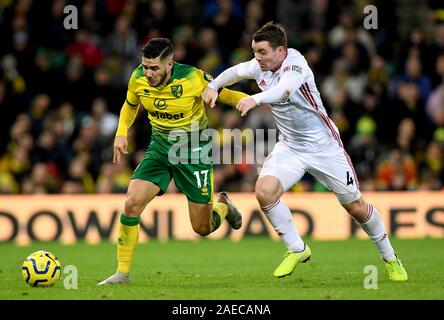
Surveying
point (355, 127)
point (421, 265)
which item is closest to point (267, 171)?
point (421, 265)

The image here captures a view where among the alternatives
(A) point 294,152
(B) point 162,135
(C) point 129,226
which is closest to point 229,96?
(B) point 162,135

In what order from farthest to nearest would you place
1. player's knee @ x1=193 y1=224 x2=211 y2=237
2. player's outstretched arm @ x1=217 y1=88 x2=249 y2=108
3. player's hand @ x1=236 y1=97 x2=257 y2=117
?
player's knee @ x1=193 y1=224 x2=211 y2=237 → player's outstretched arm @ x1=217 y1=88 x2=249 y2=108 → player's hand @ x1=236 y1=97 x2=257 y2=117

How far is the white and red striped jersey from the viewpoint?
30.7 feet

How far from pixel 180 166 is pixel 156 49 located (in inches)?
50.3

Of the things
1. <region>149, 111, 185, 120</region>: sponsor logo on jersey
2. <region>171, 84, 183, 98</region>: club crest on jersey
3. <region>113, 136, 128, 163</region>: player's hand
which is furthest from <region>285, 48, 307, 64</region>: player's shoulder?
<region>113, 136, 128, 163</region>: player's hand

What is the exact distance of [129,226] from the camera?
9.38 m

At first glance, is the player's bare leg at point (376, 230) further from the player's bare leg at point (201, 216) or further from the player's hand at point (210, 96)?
the player's hand at point (210, 96)

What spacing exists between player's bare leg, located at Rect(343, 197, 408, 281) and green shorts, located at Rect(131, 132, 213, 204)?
150 cm

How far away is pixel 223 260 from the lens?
491 inches

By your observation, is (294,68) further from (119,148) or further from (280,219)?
(119,148)

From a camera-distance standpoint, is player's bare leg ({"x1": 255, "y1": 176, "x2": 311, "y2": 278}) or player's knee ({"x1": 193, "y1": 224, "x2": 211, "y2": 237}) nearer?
player's bare leg ({"x1": 255, "y1": 176, "x2": 311, "y2": 278})

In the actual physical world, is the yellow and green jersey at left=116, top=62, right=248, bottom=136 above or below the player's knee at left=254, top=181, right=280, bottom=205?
above

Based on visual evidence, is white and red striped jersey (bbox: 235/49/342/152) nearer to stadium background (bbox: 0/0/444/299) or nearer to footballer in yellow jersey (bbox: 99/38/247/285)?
footballer in yellow jersey (bbox: 99/38/247/285)

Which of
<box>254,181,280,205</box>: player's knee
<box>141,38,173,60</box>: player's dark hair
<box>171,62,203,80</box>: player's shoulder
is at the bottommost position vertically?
<box>254,181,280,205</box>: player's knee
